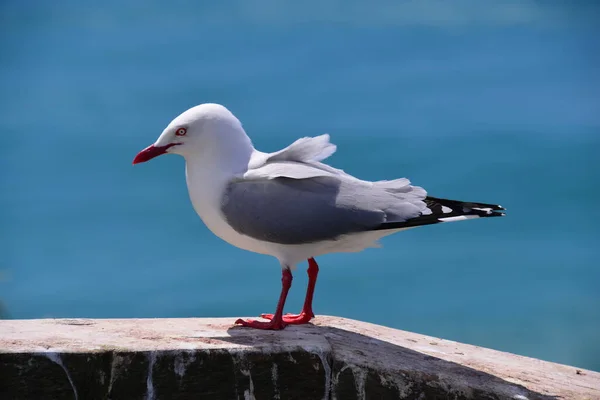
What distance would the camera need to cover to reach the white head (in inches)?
193

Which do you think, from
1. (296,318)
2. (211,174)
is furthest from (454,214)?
(211,174)

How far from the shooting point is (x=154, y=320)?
17.4ft

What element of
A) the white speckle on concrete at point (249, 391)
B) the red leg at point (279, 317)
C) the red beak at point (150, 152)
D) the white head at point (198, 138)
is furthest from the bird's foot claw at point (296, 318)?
the red beak at point (150, 152)

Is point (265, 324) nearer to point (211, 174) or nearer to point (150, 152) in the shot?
point (211, 174)

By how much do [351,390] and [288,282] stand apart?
2.20 feet

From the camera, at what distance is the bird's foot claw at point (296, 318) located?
17.1ft

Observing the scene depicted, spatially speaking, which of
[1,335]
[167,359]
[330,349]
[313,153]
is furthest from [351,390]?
[1,335]

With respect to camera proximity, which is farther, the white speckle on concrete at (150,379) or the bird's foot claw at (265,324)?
the bird's foot claw at (265,324)

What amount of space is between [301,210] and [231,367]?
35.0 inches

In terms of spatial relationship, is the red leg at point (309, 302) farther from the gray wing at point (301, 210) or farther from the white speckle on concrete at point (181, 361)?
the white speckle on concrete at point (181, 361)

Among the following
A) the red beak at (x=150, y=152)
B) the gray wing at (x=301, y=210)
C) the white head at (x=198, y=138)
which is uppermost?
the white head at (x=198, y=138)

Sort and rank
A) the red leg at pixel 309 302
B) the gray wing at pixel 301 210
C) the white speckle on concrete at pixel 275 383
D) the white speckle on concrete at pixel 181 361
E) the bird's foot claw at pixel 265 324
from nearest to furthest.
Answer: the white speckle on concrete at pixel 181 361 → the white speckle on concrete at pixel 275 383 → the gray wing at pixel 301 210 → the bird's foot claw at pixel 265 324 → the red leg at pixel 309 302

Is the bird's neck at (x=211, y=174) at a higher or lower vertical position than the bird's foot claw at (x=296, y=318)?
higher

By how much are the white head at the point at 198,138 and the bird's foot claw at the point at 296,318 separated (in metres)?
1.03
